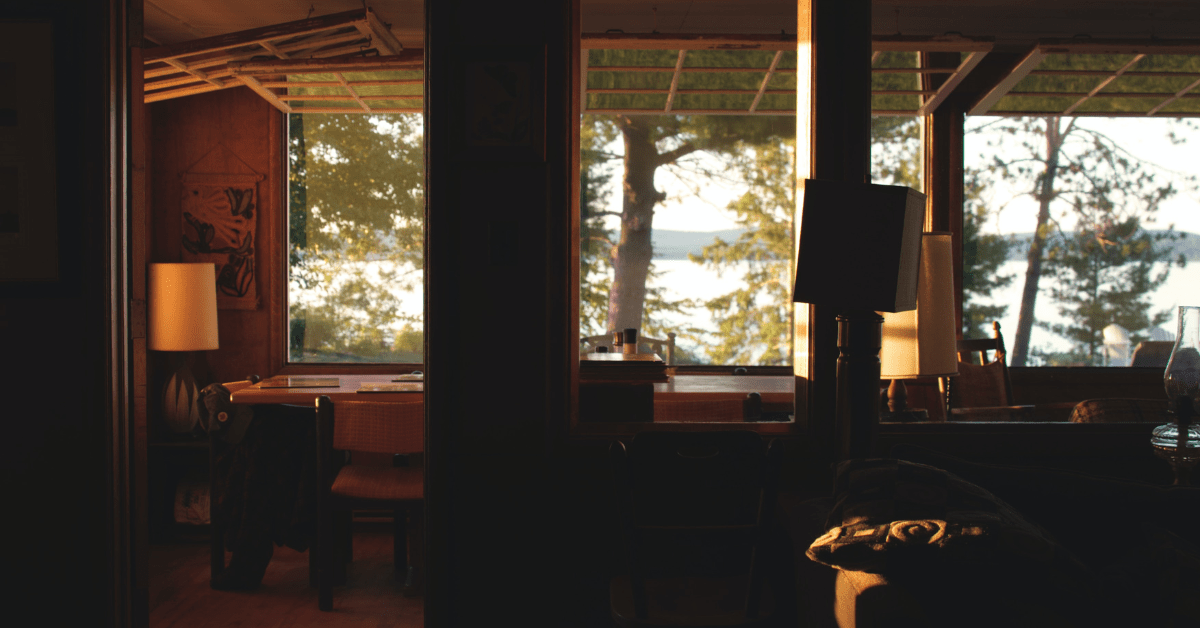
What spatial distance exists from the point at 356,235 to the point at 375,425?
2.86m

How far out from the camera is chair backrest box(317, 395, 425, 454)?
307cm

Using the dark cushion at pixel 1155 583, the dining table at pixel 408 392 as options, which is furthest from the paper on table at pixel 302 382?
the dark cushion at pixel 1155 583

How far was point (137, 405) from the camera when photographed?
2.44m

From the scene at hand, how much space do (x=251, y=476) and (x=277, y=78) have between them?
2.79 m

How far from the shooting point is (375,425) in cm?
310

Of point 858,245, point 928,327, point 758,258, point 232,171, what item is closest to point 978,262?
point 758,258

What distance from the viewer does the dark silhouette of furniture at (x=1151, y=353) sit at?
542 cm

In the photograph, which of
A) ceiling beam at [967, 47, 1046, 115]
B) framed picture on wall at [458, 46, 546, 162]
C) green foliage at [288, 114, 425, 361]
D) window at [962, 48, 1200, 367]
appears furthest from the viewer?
window at [962, 48, 1200, 367]

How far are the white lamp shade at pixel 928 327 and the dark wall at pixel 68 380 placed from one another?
2651 millimetres

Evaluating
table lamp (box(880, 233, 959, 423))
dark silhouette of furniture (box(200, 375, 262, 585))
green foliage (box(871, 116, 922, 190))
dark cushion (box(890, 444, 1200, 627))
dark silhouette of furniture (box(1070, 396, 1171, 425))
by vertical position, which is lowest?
dark silhouette of furniture (box(200, 375, 262, 585))

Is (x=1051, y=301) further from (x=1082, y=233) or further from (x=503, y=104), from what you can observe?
(x=503, y=104)

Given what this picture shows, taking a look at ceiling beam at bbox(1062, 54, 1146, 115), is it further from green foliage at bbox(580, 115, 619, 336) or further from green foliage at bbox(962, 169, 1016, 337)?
green foliage at bbox(580, 115, 619, 336)

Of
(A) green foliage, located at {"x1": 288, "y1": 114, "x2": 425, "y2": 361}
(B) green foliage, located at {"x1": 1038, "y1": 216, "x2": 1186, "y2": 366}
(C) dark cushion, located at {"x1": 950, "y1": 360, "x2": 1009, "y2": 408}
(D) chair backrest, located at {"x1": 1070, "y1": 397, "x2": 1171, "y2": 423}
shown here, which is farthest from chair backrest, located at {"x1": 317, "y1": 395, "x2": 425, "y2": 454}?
(B) green foliage, located at {"x1": 1038, "y1": 216, "x2": 1186, "y2": 366}

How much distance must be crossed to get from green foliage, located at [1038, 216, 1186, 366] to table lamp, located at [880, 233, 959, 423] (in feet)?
14.5
